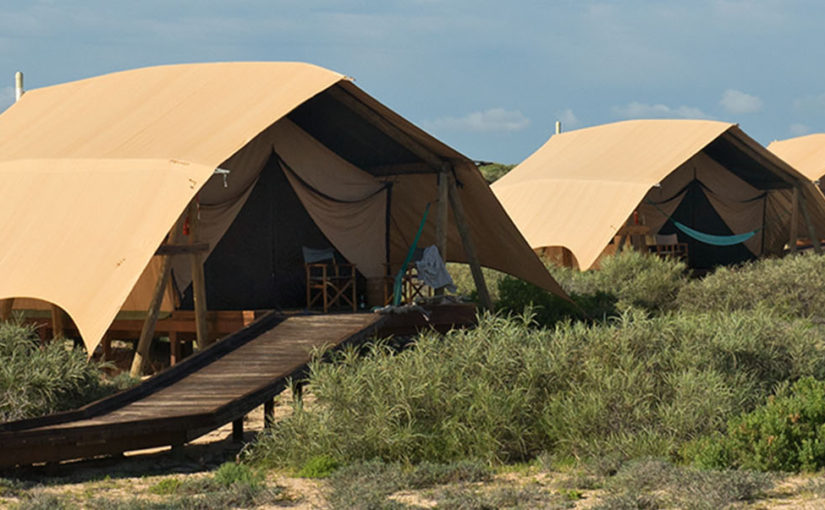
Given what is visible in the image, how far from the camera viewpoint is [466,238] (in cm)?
1541

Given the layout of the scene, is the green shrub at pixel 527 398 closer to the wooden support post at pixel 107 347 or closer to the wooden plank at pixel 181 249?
the wooden plank at pixel 181 249

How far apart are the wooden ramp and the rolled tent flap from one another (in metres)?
1.20

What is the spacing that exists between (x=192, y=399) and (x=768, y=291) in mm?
11255

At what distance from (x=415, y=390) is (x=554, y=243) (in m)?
13.1

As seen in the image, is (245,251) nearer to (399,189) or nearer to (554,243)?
(399,189)

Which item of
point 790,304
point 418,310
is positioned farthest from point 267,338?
point 790,304

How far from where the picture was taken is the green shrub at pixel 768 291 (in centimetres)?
1734

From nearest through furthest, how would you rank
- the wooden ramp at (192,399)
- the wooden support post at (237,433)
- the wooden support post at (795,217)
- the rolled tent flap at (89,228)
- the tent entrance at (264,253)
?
1. the wooden ramp at (192,399)
2. the wooden support post at (237,433)
3. the rolled tent flap at (89,228)
4. the tent entrance at (264,253)
5. the wooden support post at (795,217)

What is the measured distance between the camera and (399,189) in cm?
1666

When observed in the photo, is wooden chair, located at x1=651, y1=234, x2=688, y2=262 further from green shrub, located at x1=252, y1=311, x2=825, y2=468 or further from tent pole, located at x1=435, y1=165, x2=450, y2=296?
green shrub, located at x1=252, y1=311, x2=825, y2=468

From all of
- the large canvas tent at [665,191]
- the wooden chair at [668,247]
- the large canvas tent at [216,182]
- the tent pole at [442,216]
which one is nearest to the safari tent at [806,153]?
the large canvas tent at [665,191]

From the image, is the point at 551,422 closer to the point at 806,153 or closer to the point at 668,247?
the point at 668,247

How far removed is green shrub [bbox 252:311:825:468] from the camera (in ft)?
27.5

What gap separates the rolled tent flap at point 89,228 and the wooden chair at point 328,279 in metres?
3.20
